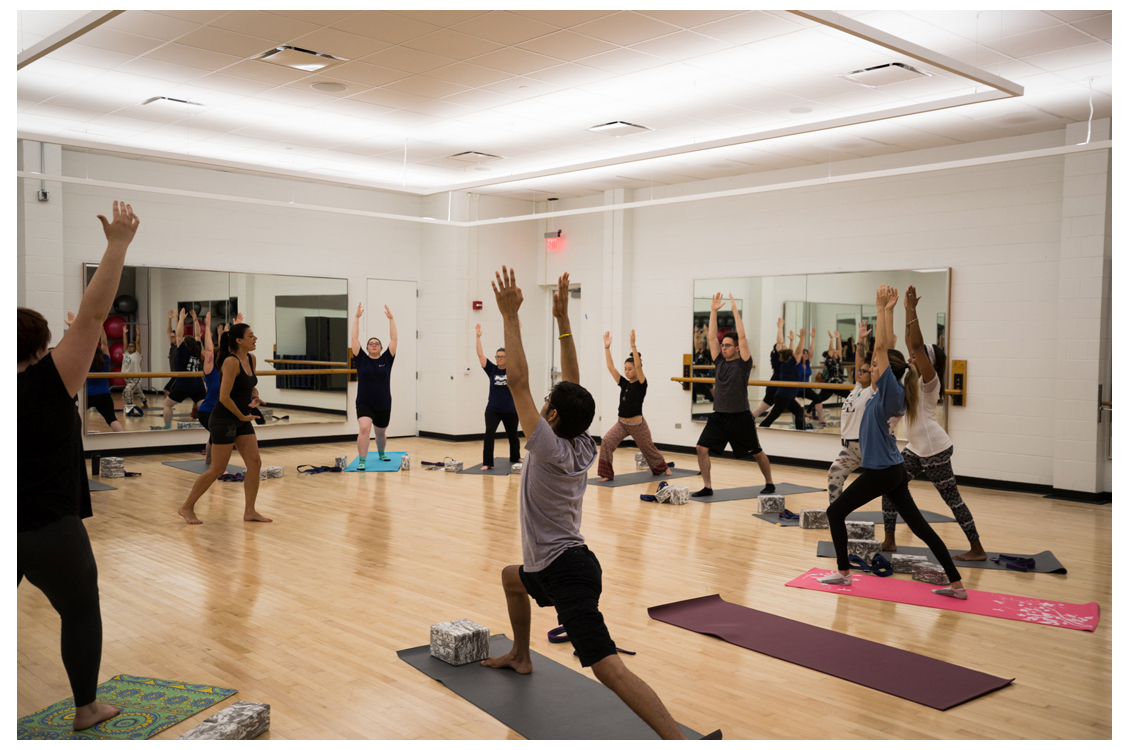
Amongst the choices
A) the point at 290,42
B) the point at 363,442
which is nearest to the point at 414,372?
the point at 363,442

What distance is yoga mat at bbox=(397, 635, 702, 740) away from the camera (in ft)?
9.91

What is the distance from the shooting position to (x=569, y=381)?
3053 mm

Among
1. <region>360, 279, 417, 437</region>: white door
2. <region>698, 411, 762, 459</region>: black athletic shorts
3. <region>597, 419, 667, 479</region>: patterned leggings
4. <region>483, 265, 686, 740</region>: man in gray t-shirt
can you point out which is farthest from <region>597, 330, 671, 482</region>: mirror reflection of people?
<region>483, 265, 686, 740</region>: man in gray t-shirt

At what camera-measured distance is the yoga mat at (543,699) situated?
3.02 metres

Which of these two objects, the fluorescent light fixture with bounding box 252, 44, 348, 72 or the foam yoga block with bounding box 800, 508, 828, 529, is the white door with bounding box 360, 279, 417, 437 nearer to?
the fluorescent light fixture with bounding box 252, 44, 348, 72

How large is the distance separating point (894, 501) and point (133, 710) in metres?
3.84

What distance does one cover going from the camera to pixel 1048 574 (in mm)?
5328

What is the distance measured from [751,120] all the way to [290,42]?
13.9 feet

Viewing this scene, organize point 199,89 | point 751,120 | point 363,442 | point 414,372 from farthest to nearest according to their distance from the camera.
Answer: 1. point 414,372
2. point 363,442
3. point 751,120
4. point 199,89

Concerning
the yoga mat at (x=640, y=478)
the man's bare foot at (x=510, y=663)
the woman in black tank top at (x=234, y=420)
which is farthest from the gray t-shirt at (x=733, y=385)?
the man's bare foot at (x=510, y=663)

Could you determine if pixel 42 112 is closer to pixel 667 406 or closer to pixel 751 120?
pixel 751 120

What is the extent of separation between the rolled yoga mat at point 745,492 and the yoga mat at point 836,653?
3.22 meters

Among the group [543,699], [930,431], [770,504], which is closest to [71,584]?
[543,699]

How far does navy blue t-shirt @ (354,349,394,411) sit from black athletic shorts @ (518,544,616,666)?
665 cm
